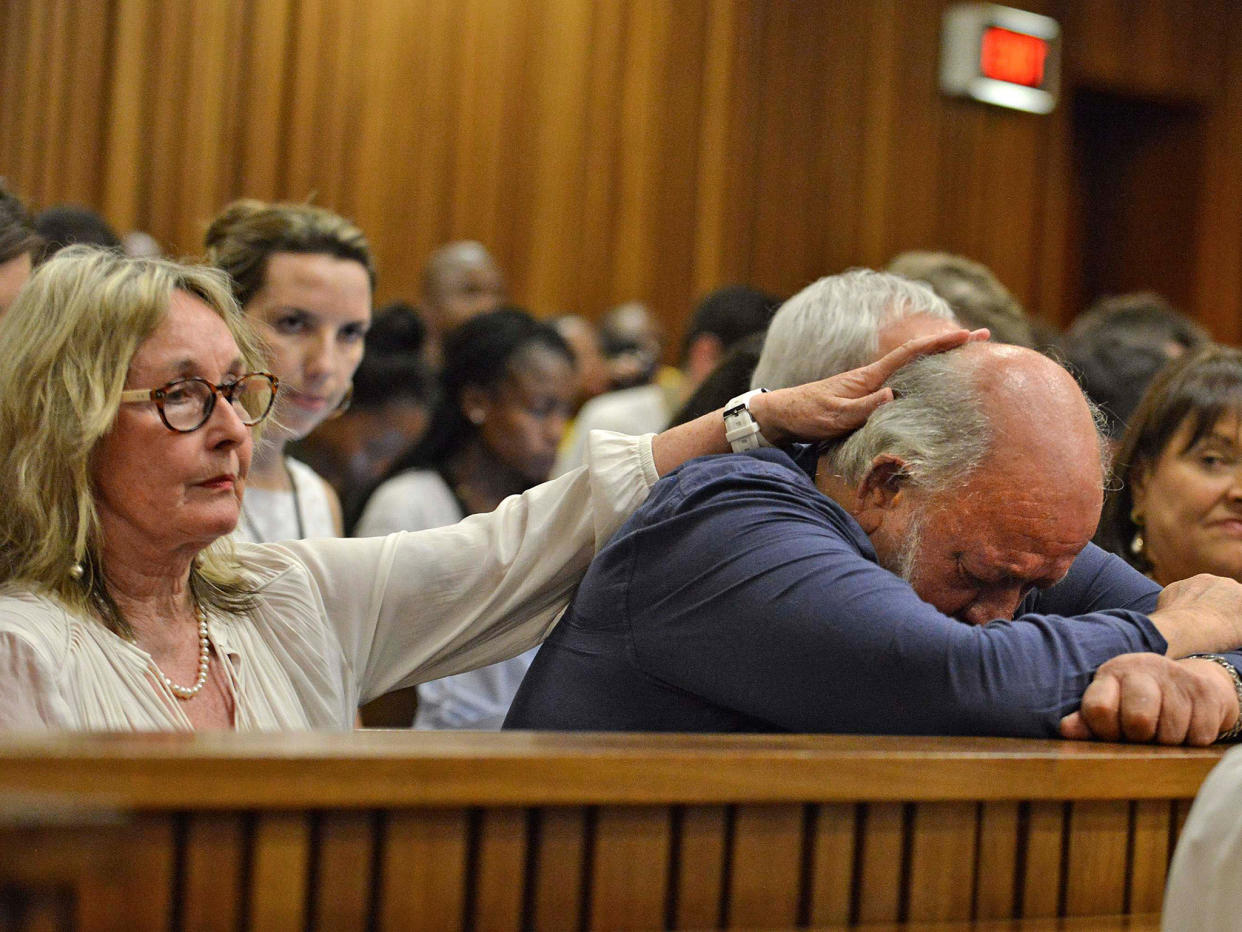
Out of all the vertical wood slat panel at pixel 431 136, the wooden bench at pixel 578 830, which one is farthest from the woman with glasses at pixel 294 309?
the vertical wood slat panel at pixel 431 136

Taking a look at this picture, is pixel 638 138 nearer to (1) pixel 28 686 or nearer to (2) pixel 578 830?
(1) pixel 28 686

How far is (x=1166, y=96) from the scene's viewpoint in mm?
8758

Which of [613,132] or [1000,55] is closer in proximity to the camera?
[613,132]

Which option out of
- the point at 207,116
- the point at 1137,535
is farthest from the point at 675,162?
the point at 1137,535

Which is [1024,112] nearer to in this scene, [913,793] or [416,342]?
[416,342]

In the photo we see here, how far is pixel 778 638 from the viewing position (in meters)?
1.68

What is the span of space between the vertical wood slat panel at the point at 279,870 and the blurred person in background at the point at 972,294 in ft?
8.27

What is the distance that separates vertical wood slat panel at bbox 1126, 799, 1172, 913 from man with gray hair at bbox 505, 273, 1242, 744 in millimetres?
128

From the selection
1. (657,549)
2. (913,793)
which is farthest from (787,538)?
(913,793)

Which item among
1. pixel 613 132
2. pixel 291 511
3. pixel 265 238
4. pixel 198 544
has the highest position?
pixel 613 132

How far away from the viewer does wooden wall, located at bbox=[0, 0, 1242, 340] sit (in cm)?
634

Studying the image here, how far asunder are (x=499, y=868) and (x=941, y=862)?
0.45 metres

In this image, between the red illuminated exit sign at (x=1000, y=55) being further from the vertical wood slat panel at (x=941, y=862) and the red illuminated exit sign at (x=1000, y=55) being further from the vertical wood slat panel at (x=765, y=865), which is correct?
the vertical wood slat panel at (x=765, y=865)

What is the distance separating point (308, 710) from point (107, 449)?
44 centimetres
